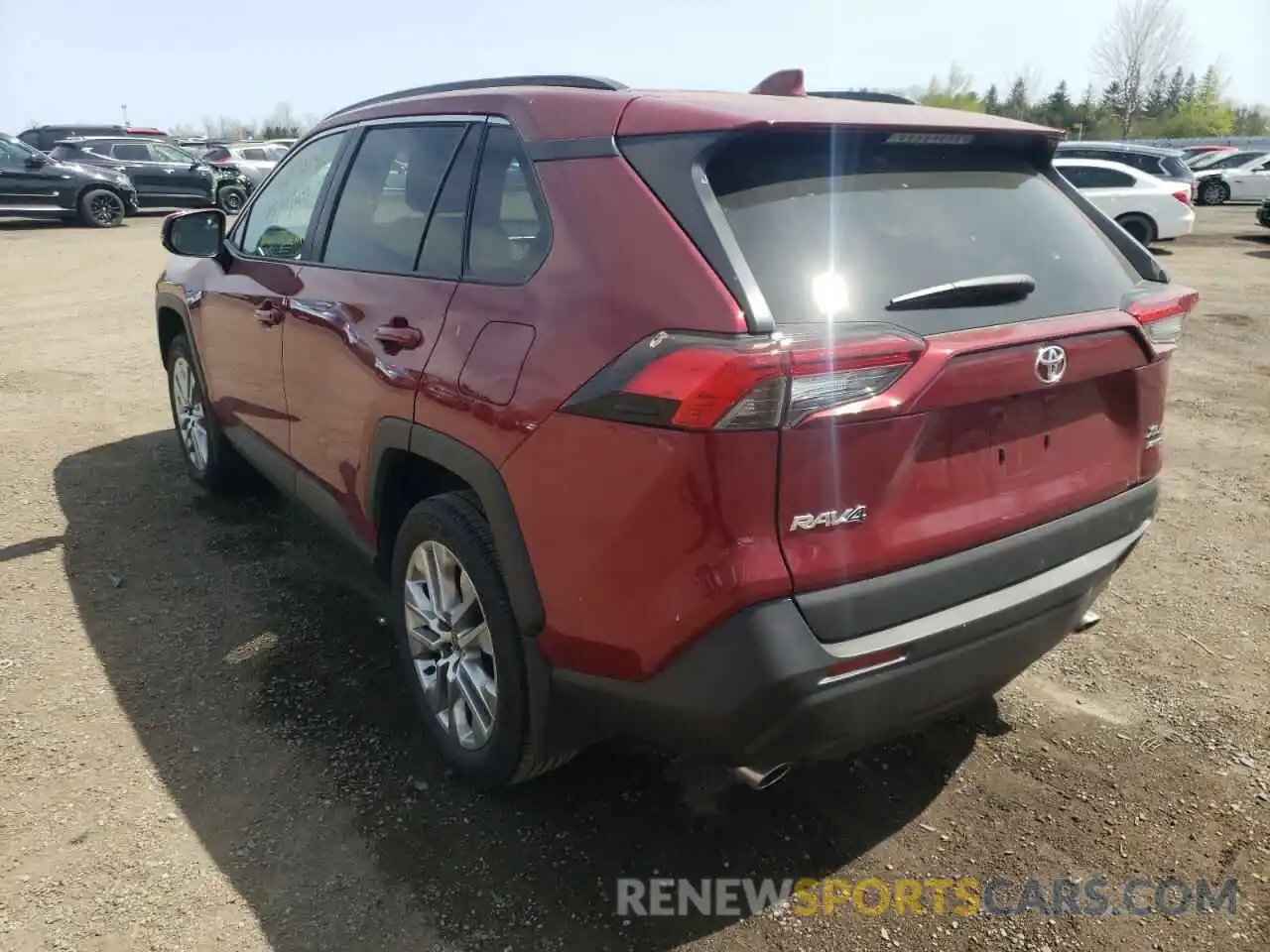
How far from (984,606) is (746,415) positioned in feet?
2.52

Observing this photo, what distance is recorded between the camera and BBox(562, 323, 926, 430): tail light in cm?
188

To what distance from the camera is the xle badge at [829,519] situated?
6.43 ft

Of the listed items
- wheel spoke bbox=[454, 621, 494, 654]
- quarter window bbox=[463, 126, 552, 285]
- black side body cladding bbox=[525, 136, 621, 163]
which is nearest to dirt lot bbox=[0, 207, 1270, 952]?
wheel spoke bbox=[454, 621, 494, 654]

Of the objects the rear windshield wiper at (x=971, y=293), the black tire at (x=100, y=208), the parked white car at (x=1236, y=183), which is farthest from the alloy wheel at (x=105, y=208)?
the parked white car at (x=1236, y=183)

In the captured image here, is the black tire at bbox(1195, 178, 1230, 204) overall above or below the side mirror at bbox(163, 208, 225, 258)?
below

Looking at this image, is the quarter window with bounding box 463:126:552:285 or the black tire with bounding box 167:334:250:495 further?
the black tire with bounding box 167:334:250:495

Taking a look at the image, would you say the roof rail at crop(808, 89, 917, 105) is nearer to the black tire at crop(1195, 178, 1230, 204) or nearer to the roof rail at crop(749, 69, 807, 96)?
the roof rail at crop(749, 69, 807, 96)

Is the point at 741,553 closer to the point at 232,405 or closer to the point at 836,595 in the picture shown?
the point at 836,595

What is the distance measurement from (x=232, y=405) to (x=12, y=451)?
2310mm

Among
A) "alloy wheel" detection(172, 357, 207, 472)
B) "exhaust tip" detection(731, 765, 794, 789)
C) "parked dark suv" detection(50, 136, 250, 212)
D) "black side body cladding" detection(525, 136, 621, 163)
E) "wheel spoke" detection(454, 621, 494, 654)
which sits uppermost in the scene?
"parked dark suv" detection(50, 136, 250, 212)

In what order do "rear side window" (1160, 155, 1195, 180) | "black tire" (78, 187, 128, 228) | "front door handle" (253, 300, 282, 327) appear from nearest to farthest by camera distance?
"front door handle" (253, 300, 282, 327)
"rear side window" (1160, 155, 1195, 180)
"black tire" (78, 187, 128, 228)

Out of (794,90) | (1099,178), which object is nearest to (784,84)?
(794,90)

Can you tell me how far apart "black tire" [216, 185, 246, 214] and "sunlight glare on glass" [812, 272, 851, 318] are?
73.7ft

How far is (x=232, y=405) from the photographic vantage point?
436 cm
